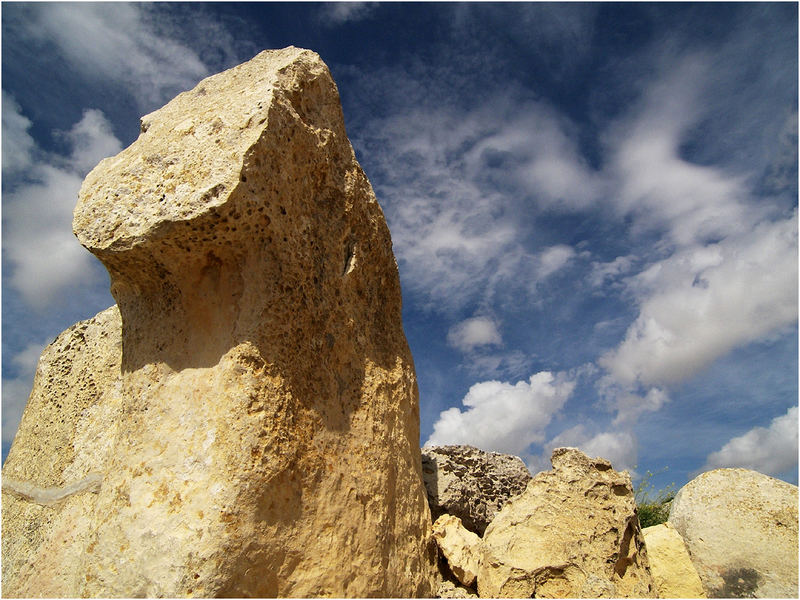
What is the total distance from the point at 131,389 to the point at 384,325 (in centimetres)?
183

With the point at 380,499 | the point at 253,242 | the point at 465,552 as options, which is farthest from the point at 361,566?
the point at 253,242

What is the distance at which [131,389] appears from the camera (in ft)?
12.6

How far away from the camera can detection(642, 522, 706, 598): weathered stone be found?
476cm

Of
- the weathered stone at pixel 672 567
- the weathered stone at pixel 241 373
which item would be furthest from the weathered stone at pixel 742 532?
the weathered stone at pixel 241 373

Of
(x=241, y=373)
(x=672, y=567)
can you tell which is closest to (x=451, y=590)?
(x=672, y=567)

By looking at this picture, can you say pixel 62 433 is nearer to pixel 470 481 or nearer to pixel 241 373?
pixel 241 373

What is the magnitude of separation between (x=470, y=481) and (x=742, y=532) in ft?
7.15

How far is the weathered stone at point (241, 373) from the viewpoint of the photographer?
10.9 ft

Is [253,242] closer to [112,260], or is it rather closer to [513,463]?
[112,260]

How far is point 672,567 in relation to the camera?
4.84 m

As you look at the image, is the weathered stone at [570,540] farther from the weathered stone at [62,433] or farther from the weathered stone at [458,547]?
the weathered stone at [62,433]

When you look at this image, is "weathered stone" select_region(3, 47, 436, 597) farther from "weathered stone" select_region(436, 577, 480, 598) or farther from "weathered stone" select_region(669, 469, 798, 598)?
"weathered stone" select_region(669, 469, 798, 598)

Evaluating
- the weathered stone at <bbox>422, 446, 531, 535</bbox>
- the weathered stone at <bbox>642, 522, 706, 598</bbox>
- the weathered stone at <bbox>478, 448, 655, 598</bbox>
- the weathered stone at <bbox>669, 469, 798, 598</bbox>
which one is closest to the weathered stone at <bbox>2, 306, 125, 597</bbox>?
the weathered stone at <bbox>422, 446, 531, 535</bbox>

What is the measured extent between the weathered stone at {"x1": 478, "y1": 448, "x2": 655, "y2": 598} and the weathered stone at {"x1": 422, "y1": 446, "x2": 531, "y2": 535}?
71 centimetres
